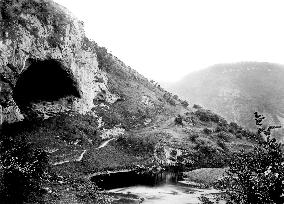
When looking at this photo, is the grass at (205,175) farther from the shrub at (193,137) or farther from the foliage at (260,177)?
the foliage at (260,177)

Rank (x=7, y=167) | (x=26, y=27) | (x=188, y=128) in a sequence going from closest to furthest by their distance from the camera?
1. (x=7, y=167)
2. (x=26, y=27)
3. (x=188, y=128)

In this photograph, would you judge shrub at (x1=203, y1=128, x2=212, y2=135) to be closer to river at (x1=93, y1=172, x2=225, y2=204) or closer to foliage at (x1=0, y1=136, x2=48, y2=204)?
river at (x1=93, y1=172, x2=225, y2=204)

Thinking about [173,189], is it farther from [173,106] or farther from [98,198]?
[173,106]

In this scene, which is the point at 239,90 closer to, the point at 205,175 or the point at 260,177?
the point at 205,175

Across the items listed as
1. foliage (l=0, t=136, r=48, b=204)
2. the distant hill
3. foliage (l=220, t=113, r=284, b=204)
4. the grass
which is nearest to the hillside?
the grass

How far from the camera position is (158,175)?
4991cm

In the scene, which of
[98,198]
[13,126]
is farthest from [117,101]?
[98,198]

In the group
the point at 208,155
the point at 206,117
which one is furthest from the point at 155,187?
the point at 206,117

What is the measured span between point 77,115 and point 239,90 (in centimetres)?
9389

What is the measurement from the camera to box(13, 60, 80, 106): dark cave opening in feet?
185

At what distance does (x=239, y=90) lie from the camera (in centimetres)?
14125

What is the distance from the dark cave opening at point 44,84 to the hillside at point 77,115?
6.4 inches

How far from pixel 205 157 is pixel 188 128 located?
1057 cm

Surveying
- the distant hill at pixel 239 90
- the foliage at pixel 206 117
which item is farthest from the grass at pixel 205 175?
the distant hill at pixel 239 90
